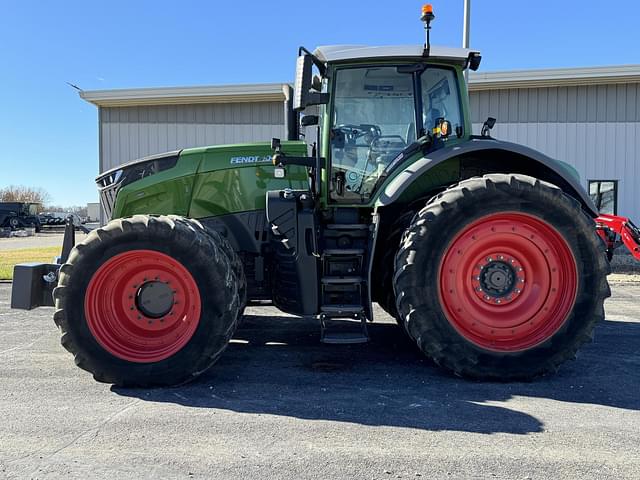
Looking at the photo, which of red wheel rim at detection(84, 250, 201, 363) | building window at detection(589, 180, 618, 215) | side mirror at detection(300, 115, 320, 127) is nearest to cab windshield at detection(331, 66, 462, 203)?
side mirror at detection(300, 115, 320, 127)

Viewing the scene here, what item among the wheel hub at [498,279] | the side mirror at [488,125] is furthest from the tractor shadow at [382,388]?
the side mirror at [488,125]

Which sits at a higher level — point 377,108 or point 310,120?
point 377,108

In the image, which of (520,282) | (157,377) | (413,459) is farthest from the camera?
(520,282)

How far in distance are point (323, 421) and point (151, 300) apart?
5.21ft

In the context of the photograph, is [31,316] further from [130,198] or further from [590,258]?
[590,258]

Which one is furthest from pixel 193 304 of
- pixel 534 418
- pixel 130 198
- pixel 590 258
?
pixel 590 258

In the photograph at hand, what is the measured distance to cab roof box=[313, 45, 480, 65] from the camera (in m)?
4.14

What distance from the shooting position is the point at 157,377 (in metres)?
3.49

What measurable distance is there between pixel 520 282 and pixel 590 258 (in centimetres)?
52

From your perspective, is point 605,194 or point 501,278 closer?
point 501,278

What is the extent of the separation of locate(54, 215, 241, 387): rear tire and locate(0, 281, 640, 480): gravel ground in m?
0.20

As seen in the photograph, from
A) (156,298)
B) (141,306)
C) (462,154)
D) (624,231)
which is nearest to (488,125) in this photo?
(462,154)

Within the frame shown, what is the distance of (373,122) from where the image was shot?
4273 millimetres

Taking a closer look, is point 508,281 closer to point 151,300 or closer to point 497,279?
point 497,279
